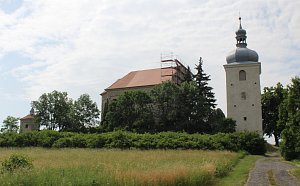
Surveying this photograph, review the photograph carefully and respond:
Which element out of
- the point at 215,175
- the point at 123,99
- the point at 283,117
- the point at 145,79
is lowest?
the point at 215,175

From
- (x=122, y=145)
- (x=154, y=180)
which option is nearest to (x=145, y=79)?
(x=122, y=145)

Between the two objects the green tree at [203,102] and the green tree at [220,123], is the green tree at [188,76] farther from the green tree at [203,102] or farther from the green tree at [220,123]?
the green tree at [220,123]

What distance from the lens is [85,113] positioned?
77500mm

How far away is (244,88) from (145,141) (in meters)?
29.8

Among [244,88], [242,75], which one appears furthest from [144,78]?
[244,88]

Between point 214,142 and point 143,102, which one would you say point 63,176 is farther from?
point 143,102

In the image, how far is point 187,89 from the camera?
5850cm

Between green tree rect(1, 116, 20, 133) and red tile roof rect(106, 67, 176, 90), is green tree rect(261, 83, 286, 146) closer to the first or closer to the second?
red tile roof rect(106, 67, 176, 90)

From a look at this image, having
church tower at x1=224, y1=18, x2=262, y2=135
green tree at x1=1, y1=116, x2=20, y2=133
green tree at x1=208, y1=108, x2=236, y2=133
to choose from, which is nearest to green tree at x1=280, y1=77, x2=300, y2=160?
green tree at x1=208, y1=108, x2=236, y2=133

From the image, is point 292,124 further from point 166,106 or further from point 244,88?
point 244,88

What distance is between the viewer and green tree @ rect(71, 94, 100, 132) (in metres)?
76.1

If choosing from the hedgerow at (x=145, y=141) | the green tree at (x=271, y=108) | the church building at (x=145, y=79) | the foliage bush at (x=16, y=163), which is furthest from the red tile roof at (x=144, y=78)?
the foliage bush at (x=16, y=163)

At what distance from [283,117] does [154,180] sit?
82.9 ft

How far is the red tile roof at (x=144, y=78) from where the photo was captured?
7181cm
